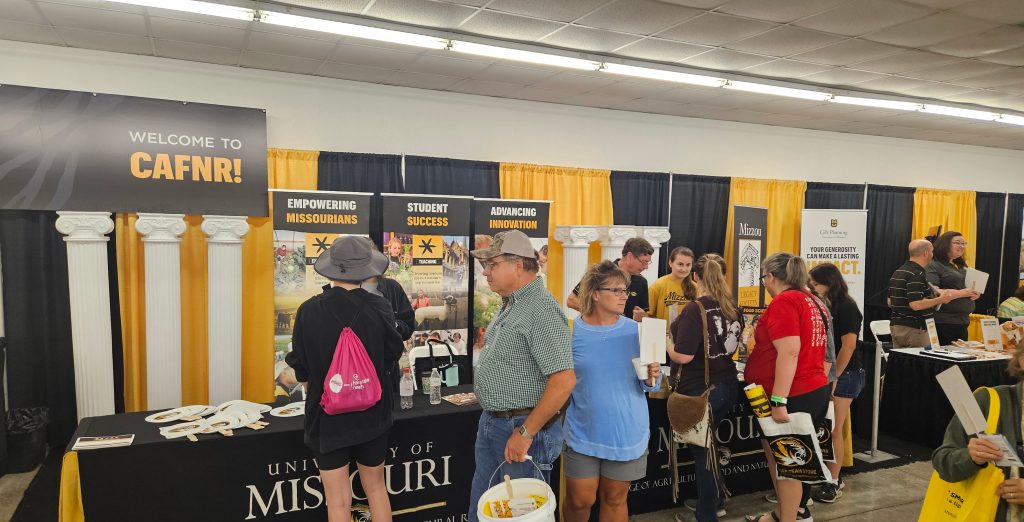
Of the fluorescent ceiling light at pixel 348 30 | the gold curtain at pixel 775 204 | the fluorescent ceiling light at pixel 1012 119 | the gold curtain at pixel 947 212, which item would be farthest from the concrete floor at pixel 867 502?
the gold curtain at pixel 947 212

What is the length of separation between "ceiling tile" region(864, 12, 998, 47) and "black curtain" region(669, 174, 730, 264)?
9.39 ft

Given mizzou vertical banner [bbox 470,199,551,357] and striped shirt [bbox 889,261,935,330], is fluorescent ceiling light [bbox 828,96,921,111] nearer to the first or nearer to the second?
striped shirt [bbox 889,261,935,330]

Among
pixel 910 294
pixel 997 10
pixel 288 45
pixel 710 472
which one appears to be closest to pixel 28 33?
pixel 288 45

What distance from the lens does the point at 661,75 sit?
4.77 meters

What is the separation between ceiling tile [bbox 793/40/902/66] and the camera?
4038 mm

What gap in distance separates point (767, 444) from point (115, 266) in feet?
15.4

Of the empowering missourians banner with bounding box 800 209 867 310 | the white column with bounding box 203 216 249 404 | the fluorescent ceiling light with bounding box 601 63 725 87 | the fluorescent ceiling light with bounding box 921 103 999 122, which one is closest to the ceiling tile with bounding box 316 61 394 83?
the white column with bounding box 203 216 249 404

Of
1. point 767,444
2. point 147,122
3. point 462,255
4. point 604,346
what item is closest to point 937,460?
point 604,346

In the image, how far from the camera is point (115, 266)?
15.1 feet

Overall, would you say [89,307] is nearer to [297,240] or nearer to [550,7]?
[297,240]

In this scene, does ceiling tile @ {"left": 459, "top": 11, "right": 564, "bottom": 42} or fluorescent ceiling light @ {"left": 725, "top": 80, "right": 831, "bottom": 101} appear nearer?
ceiling tile @ {"left": 459, "top": 11, "right": 564, "bottom": 42}

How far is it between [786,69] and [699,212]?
7.49 ft

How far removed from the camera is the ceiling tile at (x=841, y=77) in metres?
4.79

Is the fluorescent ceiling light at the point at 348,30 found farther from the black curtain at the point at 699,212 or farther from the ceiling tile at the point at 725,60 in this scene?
the black curtain at the point at 699,212
